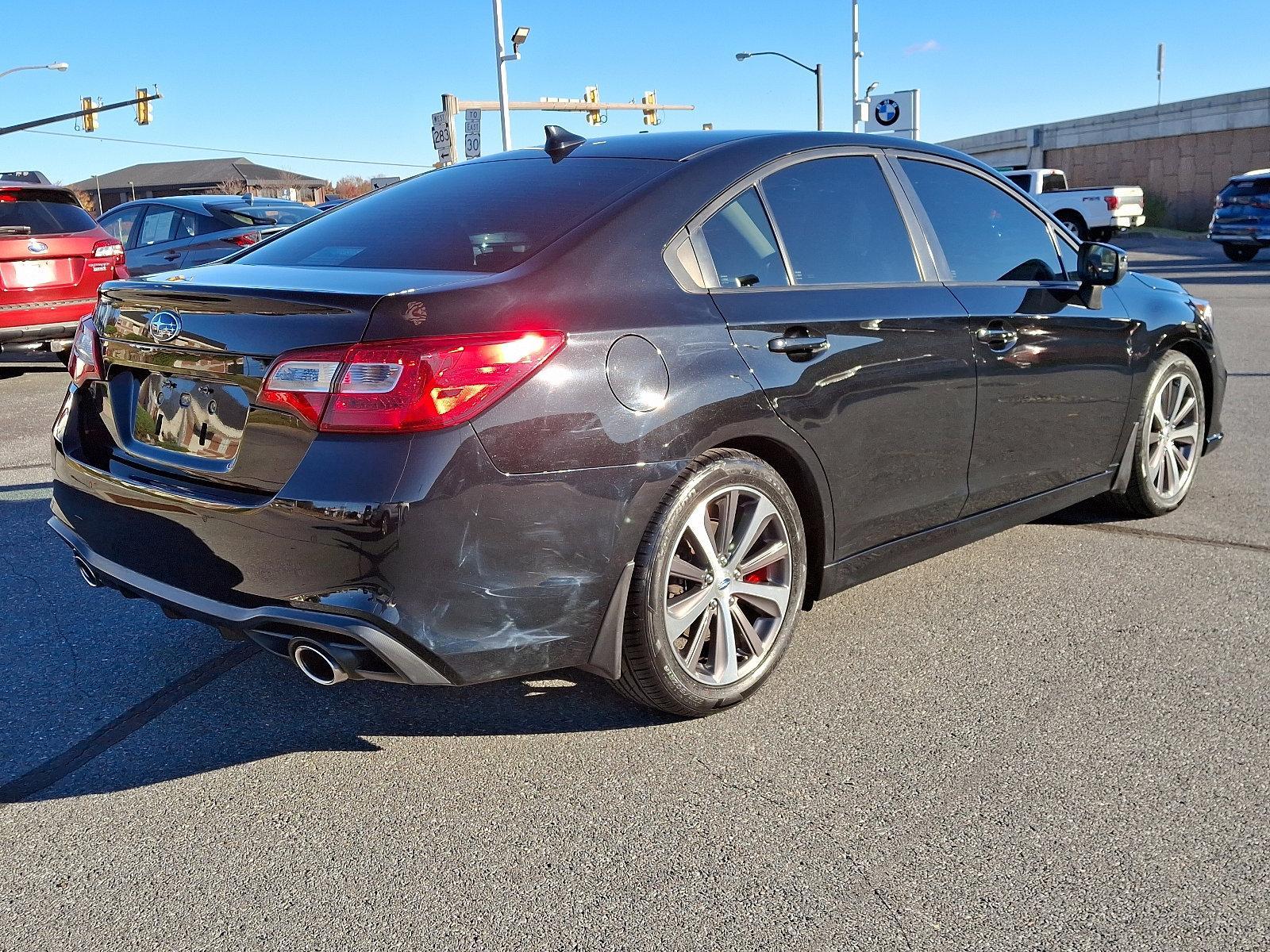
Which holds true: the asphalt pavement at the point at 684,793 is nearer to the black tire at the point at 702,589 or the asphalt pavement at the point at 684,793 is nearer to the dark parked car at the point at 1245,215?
the black tire at the point at 702,589

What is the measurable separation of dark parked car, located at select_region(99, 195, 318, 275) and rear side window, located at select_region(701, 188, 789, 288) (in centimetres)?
1042

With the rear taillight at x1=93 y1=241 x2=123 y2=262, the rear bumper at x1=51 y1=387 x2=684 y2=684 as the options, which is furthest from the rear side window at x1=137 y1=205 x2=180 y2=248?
the rear bumper at x1=51 y1=387 x2=684 y2=684

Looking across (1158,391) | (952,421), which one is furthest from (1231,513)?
(952,421)

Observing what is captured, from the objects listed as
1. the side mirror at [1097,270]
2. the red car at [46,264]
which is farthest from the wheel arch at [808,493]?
the red car at [46,264]

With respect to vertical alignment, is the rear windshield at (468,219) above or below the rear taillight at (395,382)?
above

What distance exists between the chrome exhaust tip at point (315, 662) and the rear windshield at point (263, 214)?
11137 millimetres

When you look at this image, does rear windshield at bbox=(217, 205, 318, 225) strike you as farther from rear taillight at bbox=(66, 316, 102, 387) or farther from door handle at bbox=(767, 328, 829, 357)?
door handle at bbox=(767, 328, 829, 357)

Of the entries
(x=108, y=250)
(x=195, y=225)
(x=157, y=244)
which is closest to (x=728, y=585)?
(x=108, y=250)

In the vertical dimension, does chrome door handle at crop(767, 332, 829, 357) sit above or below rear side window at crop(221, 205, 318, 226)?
below

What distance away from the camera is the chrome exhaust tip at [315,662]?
9.46 feet

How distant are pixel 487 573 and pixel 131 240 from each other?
1361 centimetres

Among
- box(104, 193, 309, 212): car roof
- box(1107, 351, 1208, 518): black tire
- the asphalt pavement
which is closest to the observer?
the asphalt pavement

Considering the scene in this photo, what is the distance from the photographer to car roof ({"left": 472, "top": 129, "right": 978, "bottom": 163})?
377cm

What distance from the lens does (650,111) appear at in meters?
48.3
